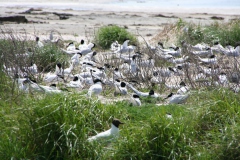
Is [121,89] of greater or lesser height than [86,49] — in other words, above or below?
above

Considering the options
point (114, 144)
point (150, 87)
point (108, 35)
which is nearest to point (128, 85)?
point (150, 87)

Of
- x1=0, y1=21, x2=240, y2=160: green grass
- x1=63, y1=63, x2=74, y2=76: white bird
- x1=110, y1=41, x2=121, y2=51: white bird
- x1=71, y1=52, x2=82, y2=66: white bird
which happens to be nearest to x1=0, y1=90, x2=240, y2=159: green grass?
x1=0, y1=21, x2=240, y2=160: green grass

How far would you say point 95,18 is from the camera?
66.3 ft

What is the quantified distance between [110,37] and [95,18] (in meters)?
7.26

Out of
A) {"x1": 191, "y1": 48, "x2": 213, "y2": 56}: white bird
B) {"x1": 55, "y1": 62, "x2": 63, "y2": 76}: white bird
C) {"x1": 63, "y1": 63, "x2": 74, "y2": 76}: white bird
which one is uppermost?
{"x1": 55, "y1": 62, "x2": 63, "y2": 76}: white bird

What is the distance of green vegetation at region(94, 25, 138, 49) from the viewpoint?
12984mm

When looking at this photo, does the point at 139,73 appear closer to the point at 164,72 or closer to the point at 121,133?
the point at 164,72

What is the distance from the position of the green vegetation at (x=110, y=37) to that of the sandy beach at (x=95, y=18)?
106 cm

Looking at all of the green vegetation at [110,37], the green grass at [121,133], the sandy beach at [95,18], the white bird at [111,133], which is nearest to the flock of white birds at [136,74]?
the white bird at [111,133]

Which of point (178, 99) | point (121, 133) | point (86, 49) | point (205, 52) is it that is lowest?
point (86, 49)

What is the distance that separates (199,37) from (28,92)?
23.7ft

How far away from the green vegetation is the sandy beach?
106 centimetres

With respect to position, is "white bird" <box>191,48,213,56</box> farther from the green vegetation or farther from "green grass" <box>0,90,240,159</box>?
"green grass" <box>0,90,240,159</box>

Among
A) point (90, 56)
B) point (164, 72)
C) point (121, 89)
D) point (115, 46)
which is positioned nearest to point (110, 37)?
point (115, 46)
